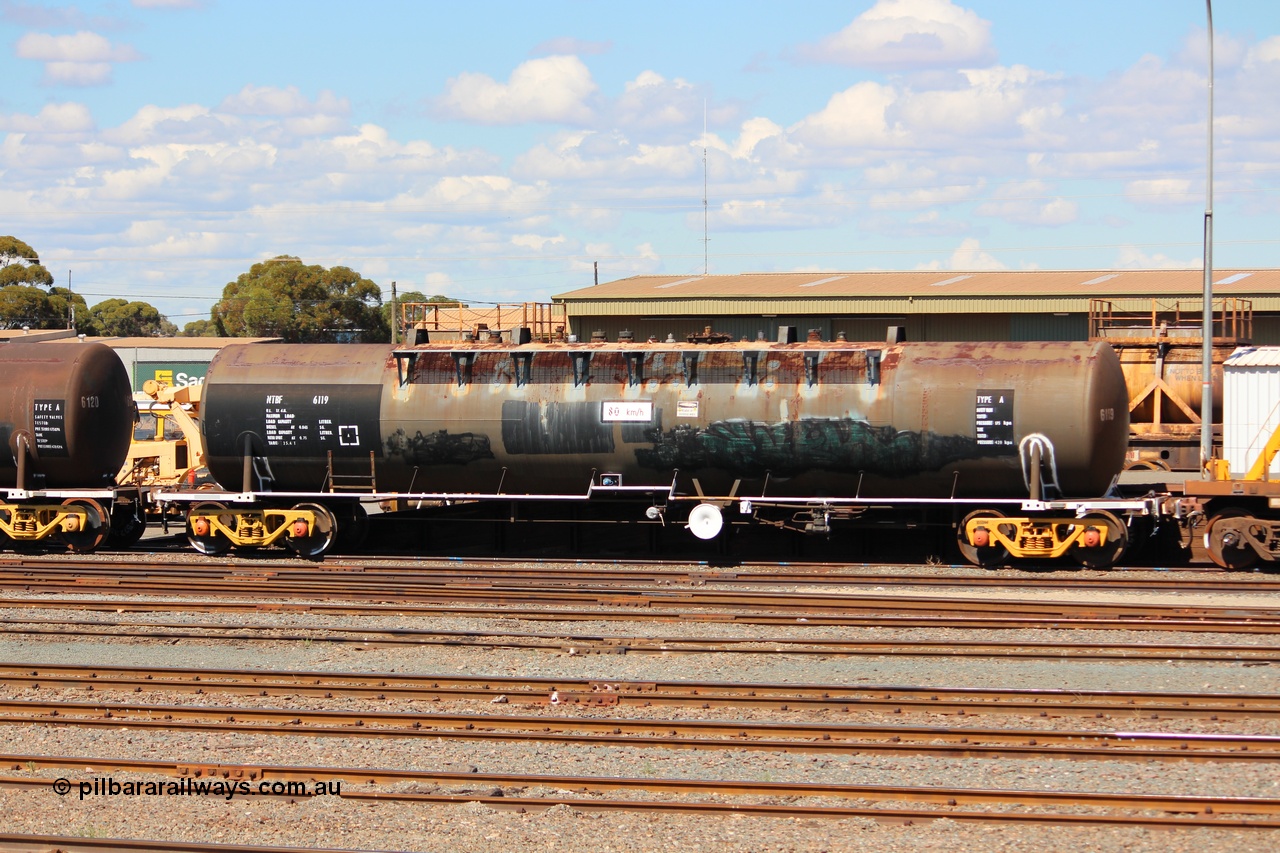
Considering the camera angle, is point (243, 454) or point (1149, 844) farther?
point (243, 454)

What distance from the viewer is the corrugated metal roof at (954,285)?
1501 inches

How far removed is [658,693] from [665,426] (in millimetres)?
8330

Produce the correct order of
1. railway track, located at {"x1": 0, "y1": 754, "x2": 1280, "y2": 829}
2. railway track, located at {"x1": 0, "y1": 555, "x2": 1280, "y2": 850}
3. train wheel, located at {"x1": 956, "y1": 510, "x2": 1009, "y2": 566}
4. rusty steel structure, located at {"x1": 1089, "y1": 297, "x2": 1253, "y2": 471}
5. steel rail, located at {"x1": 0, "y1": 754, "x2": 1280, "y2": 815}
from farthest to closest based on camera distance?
1. rusty steel structure, located at {"x1": 1089, "y1": 297, "x2": 1253, "y2": 471}
2. train wheel, located at {"x1": 956, "y1": 510, "x2": 1009, "y2": 566}
3. railway track, located at {"x1": 0, "y1": 555, "x2": 1280, "y2": 850}
4. steel rail, located at {"x1": 0, "y1": 754, "x2": 1280, "y2": 815}
5. railway track, located at {"x1": 0, "y1": 754, "x2": 1280, "y2": 829}

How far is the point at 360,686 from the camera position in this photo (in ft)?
44.4

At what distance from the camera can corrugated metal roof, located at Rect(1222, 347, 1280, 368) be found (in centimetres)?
2197

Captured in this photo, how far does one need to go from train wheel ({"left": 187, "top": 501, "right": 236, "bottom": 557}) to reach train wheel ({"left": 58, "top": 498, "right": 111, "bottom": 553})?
155 cm

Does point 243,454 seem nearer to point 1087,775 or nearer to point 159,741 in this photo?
point 159,741

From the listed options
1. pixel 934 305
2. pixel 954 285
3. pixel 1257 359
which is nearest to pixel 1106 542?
pixel 1257 359

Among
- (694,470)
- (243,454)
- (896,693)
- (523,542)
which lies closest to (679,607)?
(694,470)

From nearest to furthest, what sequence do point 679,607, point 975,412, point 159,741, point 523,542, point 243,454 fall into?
point 159,741 < point 679,607 < point 975,412 < point 243,454 < point 523,542

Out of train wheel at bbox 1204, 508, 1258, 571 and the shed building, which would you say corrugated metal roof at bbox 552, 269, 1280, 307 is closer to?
the shed building

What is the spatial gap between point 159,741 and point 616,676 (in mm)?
4686

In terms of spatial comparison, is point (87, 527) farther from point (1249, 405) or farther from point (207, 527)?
point (1249, 405)

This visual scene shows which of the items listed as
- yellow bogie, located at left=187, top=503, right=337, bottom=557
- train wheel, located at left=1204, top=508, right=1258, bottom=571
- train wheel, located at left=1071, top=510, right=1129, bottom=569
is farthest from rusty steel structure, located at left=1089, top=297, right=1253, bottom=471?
yellow bogie, located at left=187, top=503, right=337, bottom=557
